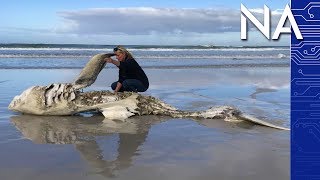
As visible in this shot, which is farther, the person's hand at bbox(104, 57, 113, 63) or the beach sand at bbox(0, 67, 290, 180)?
the person's hand at bbox(104, 57, 113, 63)

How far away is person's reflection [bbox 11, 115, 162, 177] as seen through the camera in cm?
487

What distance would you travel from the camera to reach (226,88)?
12.5m

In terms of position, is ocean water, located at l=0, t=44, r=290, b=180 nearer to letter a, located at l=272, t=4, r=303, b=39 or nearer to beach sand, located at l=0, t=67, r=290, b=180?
beach sand, located at l=0, t=67, r=290, b=180

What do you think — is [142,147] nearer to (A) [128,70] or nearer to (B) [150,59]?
(A) [128,70]

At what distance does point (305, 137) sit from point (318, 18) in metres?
0.97

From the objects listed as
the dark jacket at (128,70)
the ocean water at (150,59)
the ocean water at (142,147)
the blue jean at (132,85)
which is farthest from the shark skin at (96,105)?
the ocean water at (150,59)

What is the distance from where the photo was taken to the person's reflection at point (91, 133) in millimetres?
4871

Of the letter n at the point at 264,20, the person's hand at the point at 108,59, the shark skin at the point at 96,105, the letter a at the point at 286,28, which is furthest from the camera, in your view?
the person's hand at the point at 108,59

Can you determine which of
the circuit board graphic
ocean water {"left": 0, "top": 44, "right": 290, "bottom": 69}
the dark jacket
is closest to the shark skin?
the dark jacket

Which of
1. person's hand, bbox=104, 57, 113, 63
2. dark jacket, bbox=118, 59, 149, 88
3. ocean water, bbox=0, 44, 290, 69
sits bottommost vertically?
ocean water, bbox=0, 44, 290, 69

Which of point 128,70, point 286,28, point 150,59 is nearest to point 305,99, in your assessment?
point 286,28

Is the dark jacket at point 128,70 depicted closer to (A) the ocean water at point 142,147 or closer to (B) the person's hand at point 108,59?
(B) the person's hand at point 108,59

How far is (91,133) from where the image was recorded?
636 cm

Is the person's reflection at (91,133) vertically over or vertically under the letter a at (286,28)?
under
